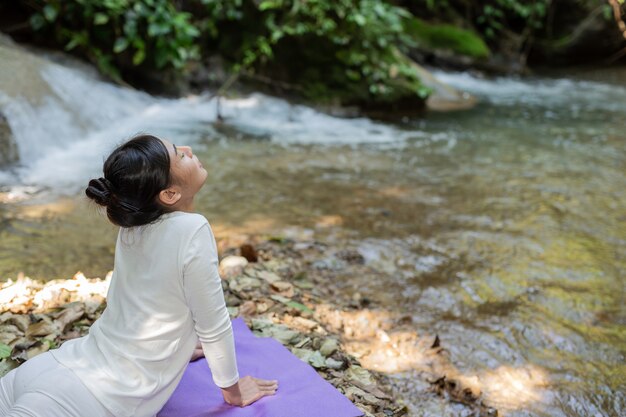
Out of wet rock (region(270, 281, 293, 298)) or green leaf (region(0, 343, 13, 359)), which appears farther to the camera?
wet rock (region(270, 281, 293, 298))

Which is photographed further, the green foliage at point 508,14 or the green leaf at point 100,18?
the green foliage at point 508,14

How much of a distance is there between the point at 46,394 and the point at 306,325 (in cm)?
138

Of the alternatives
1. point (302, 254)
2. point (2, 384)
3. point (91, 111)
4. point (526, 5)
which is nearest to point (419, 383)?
point (302, 254)

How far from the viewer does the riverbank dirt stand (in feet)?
7.95

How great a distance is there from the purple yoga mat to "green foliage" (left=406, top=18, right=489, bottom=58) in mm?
11567

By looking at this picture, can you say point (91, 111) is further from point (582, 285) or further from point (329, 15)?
point (582, 285)

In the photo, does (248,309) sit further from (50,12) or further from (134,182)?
(50,12)

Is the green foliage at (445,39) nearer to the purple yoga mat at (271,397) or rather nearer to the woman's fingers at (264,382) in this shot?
the purple yoga mat at (271,397)

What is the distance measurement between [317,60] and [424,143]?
8.78ft

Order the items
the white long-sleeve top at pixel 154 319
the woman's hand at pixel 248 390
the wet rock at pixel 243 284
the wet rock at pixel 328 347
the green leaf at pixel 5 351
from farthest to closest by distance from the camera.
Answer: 1. the wet rock at pixel 243 284
2. the wet rock at pixel 328 347
3. the green leaf at pixel 5 351
4. the woman's hand at pixel 248 390
5. the white long-sleeve top at pixel 154 319

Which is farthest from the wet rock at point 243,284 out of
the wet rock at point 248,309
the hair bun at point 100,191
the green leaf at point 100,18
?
the green leaf at point 100,18

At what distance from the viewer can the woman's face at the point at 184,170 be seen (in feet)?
5.97

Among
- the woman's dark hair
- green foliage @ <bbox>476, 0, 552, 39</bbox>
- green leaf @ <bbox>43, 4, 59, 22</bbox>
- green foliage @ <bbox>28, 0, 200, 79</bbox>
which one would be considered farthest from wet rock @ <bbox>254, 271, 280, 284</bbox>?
green foliage @ <bbox>476, 0, 552, 39</bbox>

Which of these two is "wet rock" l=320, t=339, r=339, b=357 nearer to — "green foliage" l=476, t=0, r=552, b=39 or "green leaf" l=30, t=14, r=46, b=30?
"green leaf" l=30, t=14, r=46, b=30
